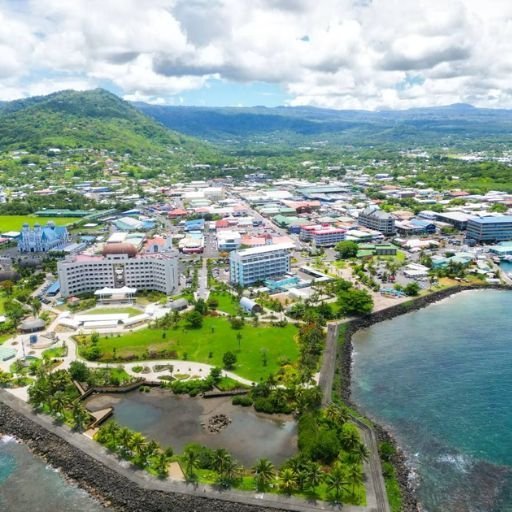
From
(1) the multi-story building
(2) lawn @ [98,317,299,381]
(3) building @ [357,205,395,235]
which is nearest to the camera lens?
(2) lawn @ [98,317,299,381]

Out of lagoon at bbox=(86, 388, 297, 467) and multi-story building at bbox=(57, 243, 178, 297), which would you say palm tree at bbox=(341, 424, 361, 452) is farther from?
multi-story building at bbox=(57, 243, 178, 297)

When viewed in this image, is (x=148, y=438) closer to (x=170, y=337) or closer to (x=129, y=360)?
(x=129, y=360)

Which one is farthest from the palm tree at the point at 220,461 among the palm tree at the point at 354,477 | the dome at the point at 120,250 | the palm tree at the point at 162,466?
the dome at the point at 120,250

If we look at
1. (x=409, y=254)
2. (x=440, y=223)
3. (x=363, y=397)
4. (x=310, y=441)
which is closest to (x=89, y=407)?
(x=310, y=441)

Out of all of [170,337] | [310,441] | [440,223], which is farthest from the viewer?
[440,223]

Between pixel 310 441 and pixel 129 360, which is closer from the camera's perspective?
pixel 310 441

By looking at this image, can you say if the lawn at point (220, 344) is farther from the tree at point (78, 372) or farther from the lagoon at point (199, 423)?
the lagoon at point (199, 423)

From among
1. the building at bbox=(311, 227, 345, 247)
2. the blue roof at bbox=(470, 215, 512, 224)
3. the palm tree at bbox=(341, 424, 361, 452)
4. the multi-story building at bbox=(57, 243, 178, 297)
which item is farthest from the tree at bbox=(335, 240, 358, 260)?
the palm tree at bbox=(341, 424, 361, 452)

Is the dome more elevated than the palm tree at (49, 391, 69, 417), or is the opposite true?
the dome
